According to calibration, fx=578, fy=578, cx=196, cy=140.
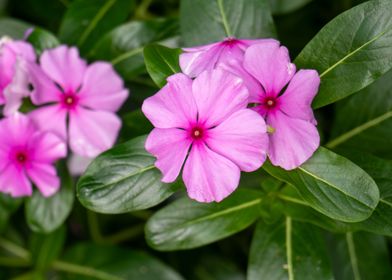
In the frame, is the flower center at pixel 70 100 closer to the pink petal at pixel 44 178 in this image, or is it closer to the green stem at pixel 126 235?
the pink petal at pixel 44 178

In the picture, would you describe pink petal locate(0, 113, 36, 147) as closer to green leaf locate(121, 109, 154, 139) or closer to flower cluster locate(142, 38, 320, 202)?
green leaf locate(121, 109, 154, 139)

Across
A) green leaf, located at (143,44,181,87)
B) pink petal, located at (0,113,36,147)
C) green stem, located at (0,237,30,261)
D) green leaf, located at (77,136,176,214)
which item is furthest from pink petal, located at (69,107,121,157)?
green stem, located at (0,237,30,261)

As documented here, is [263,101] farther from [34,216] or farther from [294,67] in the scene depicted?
[34,216]

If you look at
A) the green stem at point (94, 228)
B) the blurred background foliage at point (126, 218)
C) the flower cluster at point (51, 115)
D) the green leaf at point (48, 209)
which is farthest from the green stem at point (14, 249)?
the flower cluster at point (51, 115)

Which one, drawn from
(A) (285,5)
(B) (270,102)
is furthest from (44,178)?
(A) (285,5)

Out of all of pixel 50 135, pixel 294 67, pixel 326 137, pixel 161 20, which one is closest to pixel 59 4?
pixel 161 20
